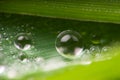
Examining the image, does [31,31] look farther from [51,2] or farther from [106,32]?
[106,32]

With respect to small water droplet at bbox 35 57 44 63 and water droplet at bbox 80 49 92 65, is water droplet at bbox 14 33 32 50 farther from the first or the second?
water droplet at bbox 80 49 92 65

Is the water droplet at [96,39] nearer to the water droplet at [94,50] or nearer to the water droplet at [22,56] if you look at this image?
the water droplet at [94,50]

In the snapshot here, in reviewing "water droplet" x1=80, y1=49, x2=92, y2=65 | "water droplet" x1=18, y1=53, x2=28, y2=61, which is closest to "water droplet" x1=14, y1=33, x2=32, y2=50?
"water droplet" x1=18, y1=53, x2=28, y2=61

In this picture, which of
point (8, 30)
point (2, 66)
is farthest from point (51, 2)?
point (2, 66)

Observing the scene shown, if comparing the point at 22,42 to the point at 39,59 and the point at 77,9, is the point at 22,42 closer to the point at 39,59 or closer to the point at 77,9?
the point at 39,59

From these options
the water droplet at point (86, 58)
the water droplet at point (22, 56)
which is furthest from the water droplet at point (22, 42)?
the water droplet at point (86, 58)
